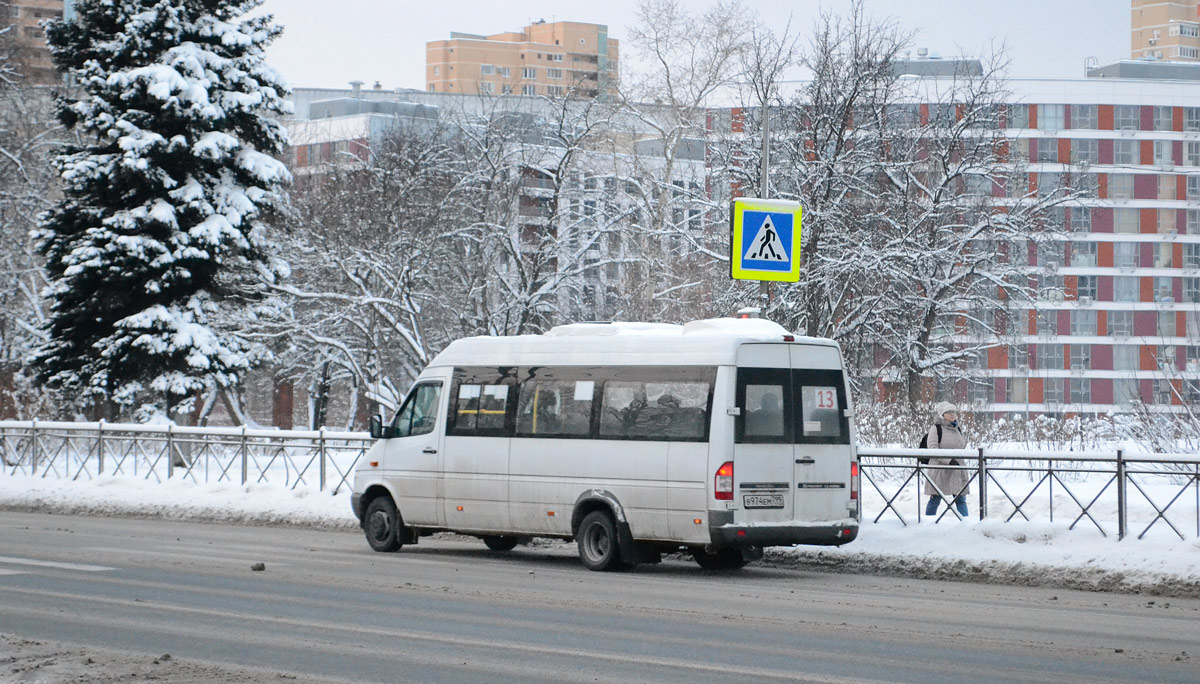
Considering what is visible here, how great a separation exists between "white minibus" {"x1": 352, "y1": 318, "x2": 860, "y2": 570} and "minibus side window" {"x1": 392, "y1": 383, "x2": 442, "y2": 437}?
8.3 inches

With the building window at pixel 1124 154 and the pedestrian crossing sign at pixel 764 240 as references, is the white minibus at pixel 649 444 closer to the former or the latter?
the pedestrian crossing sign at pixel 764 240

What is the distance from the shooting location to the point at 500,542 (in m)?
18.7

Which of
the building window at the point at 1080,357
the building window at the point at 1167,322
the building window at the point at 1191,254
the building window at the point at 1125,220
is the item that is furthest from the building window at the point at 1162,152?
the building window at the point at 1080,357

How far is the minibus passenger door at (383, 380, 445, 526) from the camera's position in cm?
1795

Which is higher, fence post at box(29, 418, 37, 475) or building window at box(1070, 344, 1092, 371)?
building window at box(1070, 344, 1092, 371)

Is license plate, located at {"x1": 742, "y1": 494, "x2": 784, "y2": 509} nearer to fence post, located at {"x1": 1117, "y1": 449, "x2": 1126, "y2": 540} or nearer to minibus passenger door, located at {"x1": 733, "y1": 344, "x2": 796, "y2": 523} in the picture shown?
minibus passenger door, located at {"x1": 733, "y1": 344, "x2": 796, "y2": 523}

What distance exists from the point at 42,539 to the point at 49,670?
10746 mm

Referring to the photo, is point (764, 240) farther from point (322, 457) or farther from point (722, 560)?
point (322, 457)

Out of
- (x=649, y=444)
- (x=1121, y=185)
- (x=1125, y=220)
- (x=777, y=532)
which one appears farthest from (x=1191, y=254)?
(x=649, y=444)

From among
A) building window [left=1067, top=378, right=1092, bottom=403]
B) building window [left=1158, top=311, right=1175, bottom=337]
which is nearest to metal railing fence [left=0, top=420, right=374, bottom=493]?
building window [left=1067, top=378, right=1092, bottom=403]

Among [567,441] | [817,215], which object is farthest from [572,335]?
[817,215]

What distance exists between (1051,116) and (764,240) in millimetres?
89043

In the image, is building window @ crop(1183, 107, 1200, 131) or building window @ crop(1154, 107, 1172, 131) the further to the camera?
building window @ crop(1183, 107, 1200, 131)

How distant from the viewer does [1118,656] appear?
9.94 m
